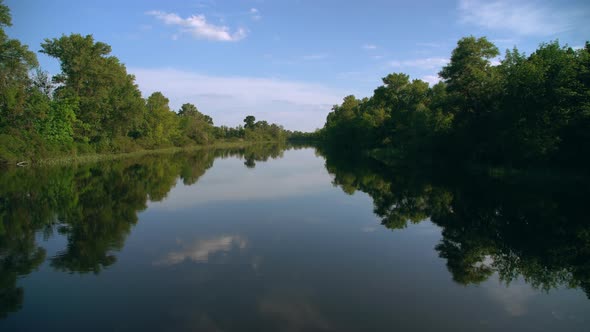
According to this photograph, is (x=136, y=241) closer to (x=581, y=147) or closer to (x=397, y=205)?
(x=397, y=205)

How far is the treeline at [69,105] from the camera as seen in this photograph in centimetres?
3947

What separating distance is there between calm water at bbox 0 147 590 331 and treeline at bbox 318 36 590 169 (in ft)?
22.7

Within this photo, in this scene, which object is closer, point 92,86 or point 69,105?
point 69,105

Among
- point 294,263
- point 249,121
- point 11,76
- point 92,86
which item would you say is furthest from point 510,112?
point 249,121

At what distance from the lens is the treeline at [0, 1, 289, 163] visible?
129ft

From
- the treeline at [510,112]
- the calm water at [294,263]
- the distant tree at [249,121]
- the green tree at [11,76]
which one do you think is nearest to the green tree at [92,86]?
the green tree at [11,76]

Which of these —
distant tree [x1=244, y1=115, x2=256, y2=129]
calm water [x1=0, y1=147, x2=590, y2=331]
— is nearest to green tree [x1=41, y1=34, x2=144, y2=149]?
calm water [x1=0, y1=147, x2=590, y2=331]

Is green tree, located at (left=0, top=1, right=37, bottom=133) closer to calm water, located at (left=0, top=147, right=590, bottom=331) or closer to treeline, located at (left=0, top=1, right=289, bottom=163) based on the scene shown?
treeline, located at (left=0, top=1, right=289, bottom=163)

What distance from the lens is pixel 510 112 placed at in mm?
29047

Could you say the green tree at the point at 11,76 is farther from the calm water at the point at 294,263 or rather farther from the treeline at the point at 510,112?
the treeline at the point at 510,112

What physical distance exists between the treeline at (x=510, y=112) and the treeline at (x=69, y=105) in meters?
47.5

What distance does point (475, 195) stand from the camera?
71.5 feet

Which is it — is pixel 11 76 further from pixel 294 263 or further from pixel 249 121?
pixel 249 121

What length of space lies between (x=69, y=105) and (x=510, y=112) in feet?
176
